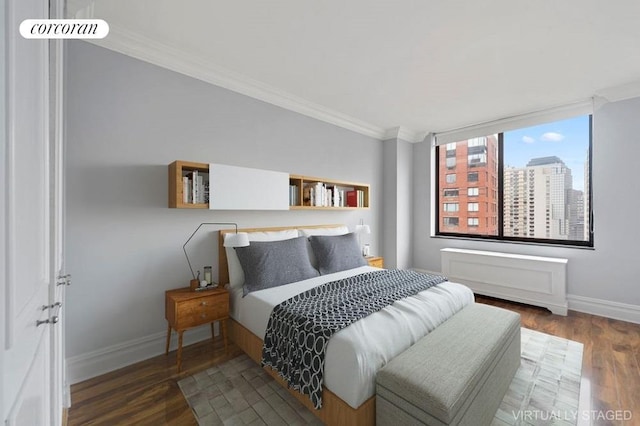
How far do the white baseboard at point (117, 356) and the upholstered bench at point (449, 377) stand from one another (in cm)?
191

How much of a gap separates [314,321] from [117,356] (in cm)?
168

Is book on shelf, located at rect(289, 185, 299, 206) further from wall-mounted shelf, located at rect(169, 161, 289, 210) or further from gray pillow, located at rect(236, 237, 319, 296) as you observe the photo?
gray pillow, located at rect(236, 237, 319, 296)

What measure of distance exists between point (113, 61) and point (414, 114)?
11.3ft

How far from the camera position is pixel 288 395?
184 centimetres

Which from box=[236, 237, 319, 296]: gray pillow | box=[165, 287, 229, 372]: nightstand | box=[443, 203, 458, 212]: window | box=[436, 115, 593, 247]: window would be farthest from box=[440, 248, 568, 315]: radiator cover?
box=[165, 287, 229, 372]: nightstand

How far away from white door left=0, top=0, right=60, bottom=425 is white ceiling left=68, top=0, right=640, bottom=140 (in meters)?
1.41

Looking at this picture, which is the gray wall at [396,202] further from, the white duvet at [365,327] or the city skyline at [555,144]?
the white duvet at [365,327]

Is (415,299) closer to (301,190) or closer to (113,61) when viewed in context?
(301,190)

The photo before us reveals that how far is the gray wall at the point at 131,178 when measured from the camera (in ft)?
6.49

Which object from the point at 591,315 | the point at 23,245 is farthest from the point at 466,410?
the point at 591,315

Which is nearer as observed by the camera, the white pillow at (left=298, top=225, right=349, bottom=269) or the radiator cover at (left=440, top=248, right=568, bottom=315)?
the white pillow at (left=298, top=225, right=349, bottom=269)

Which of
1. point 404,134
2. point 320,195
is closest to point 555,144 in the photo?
point 404,134

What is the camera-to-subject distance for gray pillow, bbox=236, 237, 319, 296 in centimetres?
238

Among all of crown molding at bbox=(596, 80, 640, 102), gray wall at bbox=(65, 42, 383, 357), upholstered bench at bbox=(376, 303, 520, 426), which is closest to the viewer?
upholstered bench at bbox=(376, 303, 520, 426)
